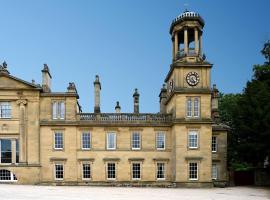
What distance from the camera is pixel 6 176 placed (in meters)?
42.8

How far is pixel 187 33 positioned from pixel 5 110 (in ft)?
66.6

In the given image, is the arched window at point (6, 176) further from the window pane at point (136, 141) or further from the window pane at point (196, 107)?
the window pane at point (196, 107)

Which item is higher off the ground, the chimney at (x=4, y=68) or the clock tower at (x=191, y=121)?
the chimney at (x=4, y=68)

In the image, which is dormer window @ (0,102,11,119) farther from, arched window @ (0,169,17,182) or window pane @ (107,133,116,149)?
window pane @ (107,133,116,149)

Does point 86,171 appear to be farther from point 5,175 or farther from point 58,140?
point 5,175

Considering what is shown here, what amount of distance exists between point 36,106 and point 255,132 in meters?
22.1

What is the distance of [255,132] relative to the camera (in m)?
42.3

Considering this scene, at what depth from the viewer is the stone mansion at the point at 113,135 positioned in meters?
42.8

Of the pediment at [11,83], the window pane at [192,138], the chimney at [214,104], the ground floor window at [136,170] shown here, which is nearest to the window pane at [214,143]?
the chimney at [214,104]

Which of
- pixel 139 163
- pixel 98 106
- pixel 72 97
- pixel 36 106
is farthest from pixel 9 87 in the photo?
pixel 139 163

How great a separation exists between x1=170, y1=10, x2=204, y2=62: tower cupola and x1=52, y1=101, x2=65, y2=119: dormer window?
12678mm

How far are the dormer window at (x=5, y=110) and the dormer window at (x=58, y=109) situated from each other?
449cm

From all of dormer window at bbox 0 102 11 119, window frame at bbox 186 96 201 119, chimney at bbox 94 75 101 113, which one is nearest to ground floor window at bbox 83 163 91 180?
chimney at bbox 94 75 101 113

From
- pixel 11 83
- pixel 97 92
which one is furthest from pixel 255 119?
pixel 11 83
